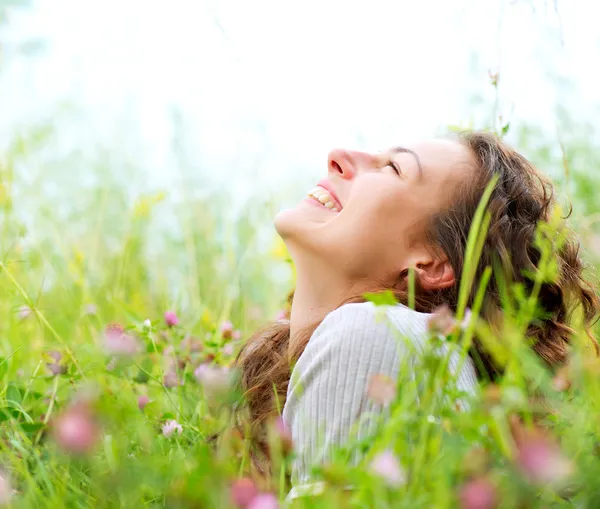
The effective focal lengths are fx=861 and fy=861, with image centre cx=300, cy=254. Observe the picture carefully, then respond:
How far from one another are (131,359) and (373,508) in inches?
31.3

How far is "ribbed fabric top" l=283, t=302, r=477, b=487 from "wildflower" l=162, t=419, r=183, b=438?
34 cm

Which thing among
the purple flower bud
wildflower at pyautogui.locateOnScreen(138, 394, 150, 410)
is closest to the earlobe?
wildflower at pyautogui.locateOnScreen(138, 394, 150, 410)

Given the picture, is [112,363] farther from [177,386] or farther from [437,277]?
[437,277]

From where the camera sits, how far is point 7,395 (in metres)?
1.87

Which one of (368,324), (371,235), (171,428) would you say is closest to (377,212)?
(371,235)

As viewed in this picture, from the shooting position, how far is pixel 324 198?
1851 millimetres

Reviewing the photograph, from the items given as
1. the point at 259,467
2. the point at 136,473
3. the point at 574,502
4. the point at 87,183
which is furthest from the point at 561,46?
the point at 87,183

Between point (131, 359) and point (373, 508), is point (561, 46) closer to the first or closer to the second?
point (131, 359)

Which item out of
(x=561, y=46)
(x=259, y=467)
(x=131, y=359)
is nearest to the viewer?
(x=131, y=359)

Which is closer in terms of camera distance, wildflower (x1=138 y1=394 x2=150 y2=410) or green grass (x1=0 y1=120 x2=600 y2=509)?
green grass (x1=0 y1=120 x2=600 y2=509)

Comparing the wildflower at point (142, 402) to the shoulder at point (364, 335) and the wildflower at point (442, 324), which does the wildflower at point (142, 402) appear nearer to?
the shoulder at point (364, 335)

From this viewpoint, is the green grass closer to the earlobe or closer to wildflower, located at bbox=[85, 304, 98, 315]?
wildflower, located at bbox=[85, 304, 98, 315]

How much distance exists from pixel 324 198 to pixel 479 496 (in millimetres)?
1131

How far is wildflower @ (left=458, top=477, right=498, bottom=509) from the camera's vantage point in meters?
0.78
